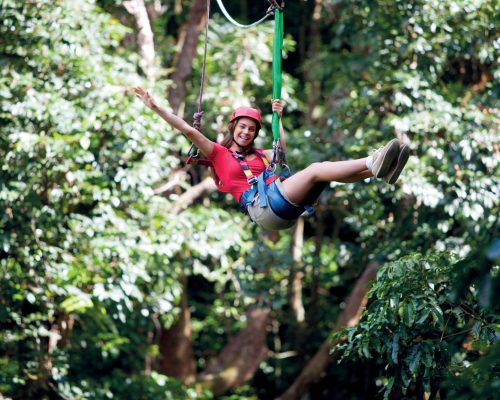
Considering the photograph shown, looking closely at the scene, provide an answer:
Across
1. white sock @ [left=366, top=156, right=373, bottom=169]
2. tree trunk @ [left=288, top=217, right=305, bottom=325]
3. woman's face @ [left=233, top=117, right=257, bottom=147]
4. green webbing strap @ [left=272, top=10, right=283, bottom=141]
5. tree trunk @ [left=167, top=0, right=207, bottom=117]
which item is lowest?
tree trunk @ [left=288, top=217, right=305, bottom=325]

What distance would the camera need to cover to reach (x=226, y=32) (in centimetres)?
887

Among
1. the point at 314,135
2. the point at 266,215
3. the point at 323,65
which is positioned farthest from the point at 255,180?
the point at 323,65

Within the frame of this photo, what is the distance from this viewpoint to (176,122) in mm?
4633

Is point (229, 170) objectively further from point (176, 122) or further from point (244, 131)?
point (176, 122)

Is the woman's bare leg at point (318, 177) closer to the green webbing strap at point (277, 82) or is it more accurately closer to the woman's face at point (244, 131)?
the green webbing strap at point (277, 82)

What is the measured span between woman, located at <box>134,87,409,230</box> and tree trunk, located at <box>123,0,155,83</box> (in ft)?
11.4

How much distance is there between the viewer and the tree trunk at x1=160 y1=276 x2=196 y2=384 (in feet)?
31.9

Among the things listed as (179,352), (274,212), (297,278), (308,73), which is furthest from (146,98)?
(308,73)

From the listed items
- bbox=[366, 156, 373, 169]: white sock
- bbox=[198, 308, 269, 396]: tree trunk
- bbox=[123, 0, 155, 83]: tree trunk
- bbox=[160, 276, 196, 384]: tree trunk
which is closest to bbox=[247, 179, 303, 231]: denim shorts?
bbox=[366, 156, 373, 169]: white sock

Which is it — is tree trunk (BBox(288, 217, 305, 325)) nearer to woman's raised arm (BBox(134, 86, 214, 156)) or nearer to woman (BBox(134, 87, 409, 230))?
woman (BBox(134, 87, 409, 230))

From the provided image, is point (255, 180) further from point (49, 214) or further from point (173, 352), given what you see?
point (173, 352)

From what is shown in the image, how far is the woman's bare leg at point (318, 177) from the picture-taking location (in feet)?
14.6

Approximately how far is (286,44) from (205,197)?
1577 millimetres

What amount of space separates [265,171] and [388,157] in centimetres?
71
